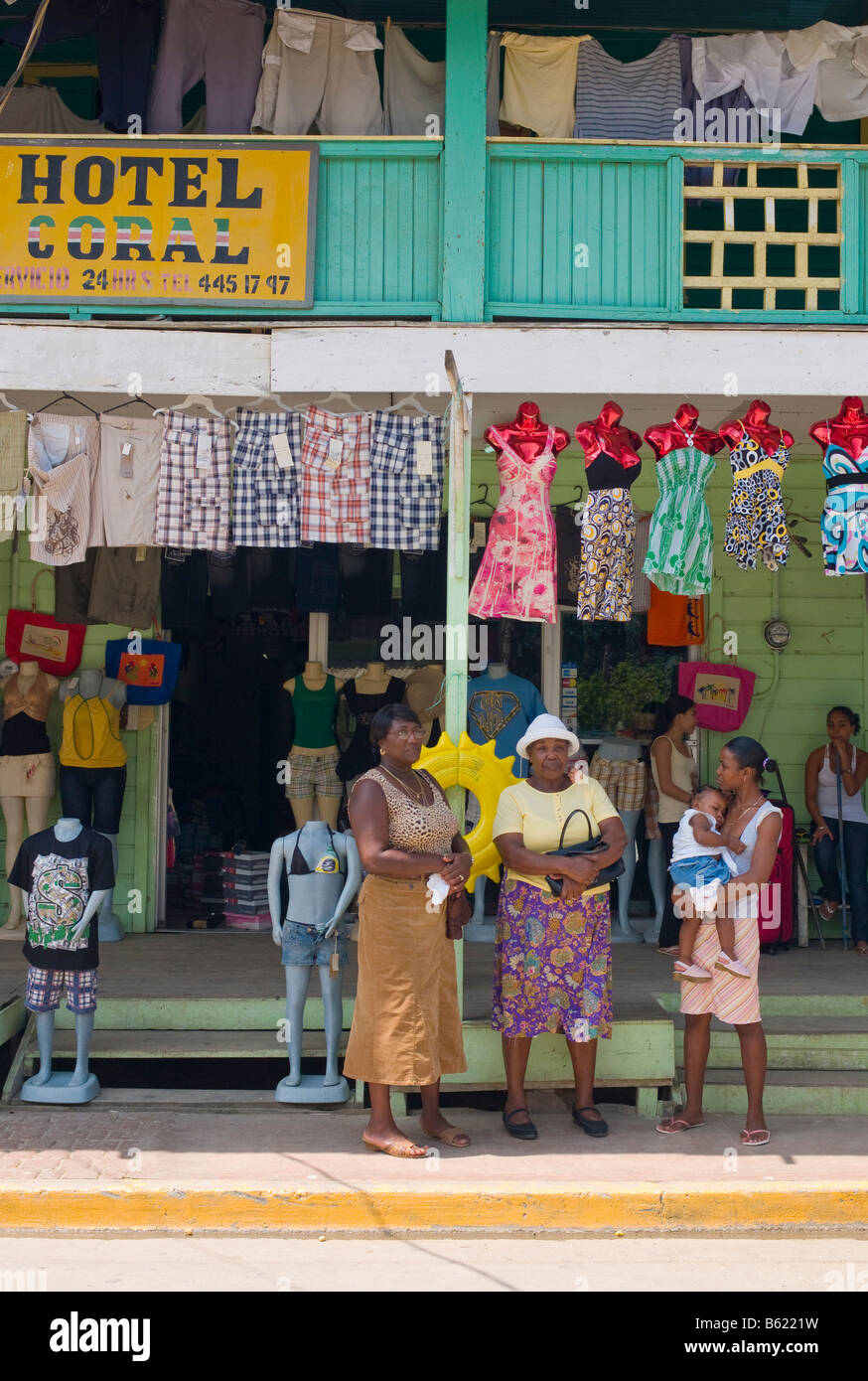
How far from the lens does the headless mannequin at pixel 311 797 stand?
966 cm

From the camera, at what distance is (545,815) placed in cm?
658

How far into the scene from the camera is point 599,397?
25.3 ft

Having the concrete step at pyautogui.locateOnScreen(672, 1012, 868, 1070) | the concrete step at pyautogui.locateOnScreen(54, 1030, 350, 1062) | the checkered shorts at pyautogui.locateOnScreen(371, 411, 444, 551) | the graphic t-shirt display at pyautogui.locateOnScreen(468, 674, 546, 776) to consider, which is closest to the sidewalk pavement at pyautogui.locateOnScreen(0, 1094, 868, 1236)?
the concrete step at pyautogui.locateOnScreen(54, 1030, 350, 1062)

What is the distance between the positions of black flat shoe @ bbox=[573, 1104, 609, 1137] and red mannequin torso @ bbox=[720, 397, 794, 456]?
12.9 feet

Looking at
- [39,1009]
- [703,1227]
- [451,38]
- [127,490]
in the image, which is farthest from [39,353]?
[703,1227]

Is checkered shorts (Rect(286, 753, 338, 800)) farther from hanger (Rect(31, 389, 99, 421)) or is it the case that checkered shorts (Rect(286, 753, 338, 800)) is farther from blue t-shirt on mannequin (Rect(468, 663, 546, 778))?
hanger (Rect(31, 389, 99, 421))

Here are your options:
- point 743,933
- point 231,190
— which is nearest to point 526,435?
point 231,190

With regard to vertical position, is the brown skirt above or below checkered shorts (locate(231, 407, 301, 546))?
below

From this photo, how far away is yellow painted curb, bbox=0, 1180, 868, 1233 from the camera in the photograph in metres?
5.66

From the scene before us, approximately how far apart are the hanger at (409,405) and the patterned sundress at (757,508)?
1.92 meters

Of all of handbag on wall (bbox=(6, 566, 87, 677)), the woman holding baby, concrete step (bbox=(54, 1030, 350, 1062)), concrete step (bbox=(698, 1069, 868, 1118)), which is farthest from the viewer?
handbag on wall (bbox=(6, 566, 87, 677))

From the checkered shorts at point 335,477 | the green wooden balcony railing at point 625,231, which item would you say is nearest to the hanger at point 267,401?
the checkered shorts at point 335,477

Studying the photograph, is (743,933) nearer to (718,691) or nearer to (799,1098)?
(799,1098)

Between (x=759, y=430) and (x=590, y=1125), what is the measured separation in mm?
4094
